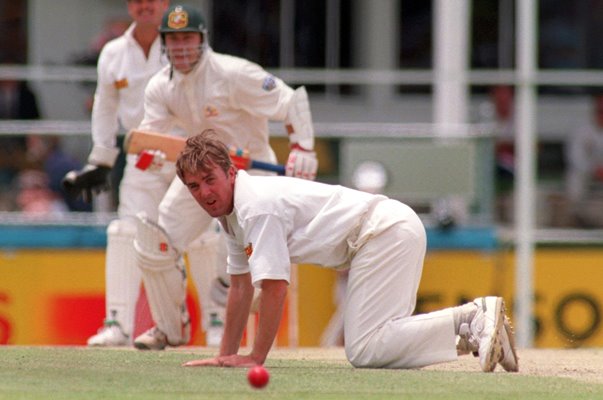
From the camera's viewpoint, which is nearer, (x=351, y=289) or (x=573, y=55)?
(x=351, y=289)

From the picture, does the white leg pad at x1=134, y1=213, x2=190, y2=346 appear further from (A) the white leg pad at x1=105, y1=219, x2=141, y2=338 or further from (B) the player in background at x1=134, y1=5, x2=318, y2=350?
(A) the white leg pad at x1=105, y1=219, x2=141, y2=338

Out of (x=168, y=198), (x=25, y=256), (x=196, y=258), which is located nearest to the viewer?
(x=168, y=198)

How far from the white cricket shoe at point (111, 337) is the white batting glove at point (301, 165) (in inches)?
60.4

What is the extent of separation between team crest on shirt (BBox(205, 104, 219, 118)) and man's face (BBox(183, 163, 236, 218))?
7.23ft

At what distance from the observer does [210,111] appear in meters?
9.66

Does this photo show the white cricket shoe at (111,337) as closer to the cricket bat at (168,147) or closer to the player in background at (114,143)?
the player in background at (114,143)

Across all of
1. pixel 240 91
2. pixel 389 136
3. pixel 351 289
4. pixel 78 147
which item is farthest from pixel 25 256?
pixel 351 289

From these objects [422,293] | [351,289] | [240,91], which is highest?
[240,91]

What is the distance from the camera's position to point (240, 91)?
9.63m

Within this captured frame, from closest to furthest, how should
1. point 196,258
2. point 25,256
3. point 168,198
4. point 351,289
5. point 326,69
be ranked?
point 351,289 < point 168,198 < point 196,258 < point 25,256 < point 326,69

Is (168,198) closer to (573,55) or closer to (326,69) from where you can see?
(326,69)

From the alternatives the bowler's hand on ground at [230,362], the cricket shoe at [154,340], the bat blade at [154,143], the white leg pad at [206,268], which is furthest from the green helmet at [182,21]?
the bowler's hand on ground at [230,362]

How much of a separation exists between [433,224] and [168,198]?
149 inches

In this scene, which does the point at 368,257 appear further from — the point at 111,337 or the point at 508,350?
the point at 111,337
